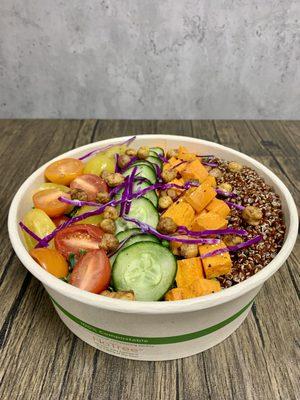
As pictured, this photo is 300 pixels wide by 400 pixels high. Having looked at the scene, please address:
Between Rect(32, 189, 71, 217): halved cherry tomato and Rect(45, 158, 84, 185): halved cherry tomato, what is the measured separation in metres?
0.14

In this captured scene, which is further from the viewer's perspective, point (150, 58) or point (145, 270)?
point (150, 58)

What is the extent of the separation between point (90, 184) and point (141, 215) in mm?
266

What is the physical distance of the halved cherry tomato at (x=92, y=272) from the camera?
42.9 inches

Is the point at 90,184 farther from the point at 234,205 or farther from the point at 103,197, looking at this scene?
the point at 234,205

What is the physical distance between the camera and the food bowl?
98 cm

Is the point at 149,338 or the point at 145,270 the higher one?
the point at 145,270

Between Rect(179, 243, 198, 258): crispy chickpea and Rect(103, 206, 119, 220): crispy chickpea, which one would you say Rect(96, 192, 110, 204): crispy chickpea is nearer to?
Rect(103, 206, 119, 220): crispy chickpea

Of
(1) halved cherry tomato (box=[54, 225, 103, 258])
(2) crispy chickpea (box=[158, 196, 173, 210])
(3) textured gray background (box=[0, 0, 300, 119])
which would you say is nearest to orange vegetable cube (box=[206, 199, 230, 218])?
(2) crispy chickpea (box=[158, 196, 173, 210])

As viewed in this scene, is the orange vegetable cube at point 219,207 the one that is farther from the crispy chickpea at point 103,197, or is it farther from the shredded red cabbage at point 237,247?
the crispy chickpea at point 103,197

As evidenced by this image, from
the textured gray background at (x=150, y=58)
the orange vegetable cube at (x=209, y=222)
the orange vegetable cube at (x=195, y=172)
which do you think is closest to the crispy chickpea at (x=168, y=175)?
the orange vegetable cube at (x=195, y=172)

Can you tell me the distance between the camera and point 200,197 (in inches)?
51.9

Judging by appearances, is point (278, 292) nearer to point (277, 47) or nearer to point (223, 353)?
point (223, 353)

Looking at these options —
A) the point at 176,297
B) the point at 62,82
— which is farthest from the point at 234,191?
the point at 62,82

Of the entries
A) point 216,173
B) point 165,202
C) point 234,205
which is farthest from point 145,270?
point 216,173
